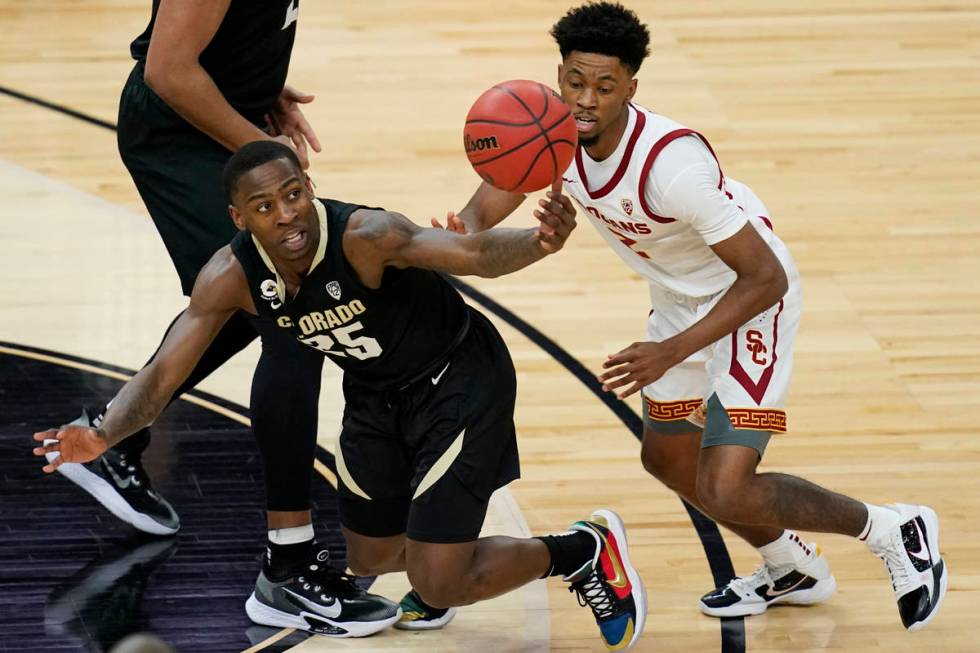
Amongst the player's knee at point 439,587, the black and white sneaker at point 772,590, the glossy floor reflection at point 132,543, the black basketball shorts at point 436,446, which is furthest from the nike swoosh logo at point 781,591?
the glossy floor reflection at point 132,543

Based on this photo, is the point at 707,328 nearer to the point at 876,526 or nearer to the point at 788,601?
the point at 876,526

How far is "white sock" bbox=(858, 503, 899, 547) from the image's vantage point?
4.54 metres

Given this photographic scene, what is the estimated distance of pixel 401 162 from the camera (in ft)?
27.3

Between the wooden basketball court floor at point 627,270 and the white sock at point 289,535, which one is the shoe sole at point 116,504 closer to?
the wooden basketball court floor at point 627,270

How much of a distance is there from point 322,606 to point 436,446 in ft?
2.42

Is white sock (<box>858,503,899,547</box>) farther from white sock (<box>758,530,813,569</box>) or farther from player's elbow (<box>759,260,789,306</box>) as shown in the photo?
player's elbow (<box>759,260,789,306</box>)

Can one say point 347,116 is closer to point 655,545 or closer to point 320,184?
point 320,184

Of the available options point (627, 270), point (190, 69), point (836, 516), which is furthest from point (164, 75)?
point (627, 270)

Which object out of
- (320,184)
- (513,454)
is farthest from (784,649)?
(320,184)

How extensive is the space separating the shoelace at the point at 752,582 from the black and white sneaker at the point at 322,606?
3.47 feet

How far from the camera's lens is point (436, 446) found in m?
4.29

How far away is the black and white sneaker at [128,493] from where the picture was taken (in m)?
5.14

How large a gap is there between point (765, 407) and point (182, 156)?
1942 mm

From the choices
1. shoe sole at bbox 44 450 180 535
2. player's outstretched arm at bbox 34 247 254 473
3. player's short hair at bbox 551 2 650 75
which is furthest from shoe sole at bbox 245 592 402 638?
player's short hair at bbox 551 2 650 75
